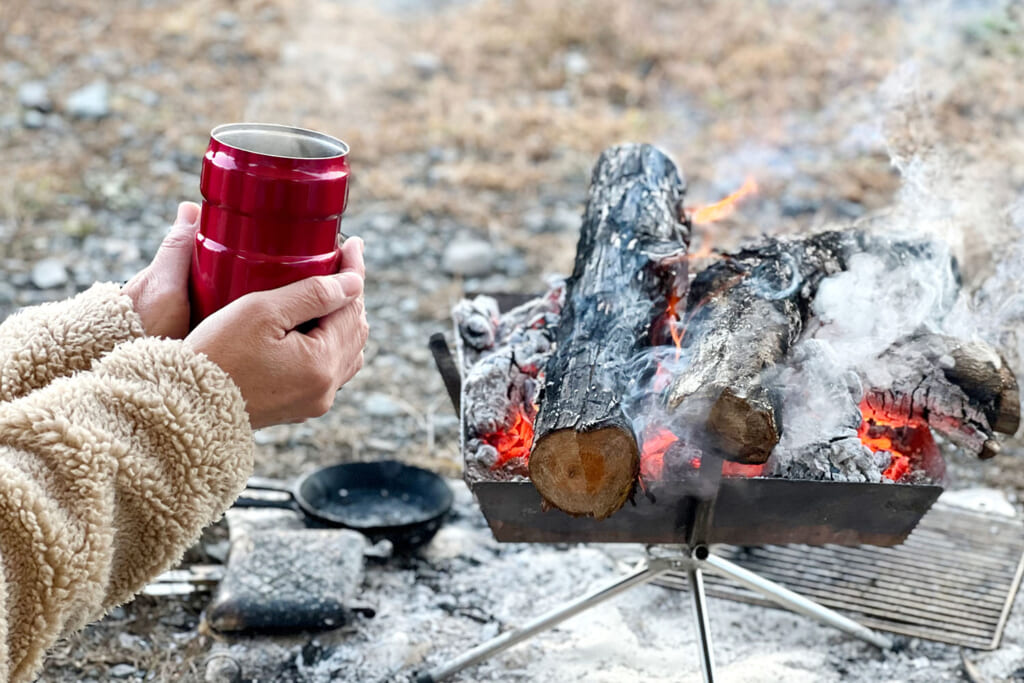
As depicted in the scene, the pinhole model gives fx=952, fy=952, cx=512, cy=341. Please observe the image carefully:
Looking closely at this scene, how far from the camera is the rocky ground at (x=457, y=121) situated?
13.5 ft

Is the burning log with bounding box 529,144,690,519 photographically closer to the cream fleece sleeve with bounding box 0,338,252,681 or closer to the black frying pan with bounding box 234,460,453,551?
the cream fleece sleeve with bounding box 0,338,252,681

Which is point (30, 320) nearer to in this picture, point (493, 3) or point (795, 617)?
point (795, 617)

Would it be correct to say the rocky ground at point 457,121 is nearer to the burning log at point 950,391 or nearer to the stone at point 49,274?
the stone at point 49,274

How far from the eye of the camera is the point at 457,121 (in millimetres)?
6090

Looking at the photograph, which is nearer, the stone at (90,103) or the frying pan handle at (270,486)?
the frying pan handle at (270,486)

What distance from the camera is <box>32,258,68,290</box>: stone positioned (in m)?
4.20

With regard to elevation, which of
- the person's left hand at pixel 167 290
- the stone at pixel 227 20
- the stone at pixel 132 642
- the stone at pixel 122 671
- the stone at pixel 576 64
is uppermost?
the stone at pixel 576 64

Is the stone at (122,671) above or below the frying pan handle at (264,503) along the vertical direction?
below

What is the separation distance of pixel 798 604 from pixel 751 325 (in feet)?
2.83

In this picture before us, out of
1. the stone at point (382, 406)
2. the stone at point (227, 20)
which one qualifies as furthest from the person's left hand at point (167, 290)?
the stone at point (227, 20)

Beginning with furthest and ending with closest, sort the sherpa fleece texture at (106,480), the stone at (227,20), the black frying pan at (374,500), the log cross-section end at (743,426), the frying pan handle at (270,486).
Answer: the stone at (227,20) → the frying pan handle at (270,486) → the black frying pan at (374,500) → the log cross-section end at (743,426) → the sherpa fleece texture at (106,480)

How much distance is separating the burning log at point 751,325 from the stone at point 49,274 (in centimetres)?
315

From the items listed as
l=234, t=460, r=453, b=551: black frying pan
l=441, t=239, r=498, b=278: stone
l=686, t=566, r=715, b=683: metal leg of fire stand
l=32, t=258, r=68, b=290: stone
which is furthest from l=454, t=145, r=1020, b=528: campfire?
l=32, t=258, r=68, b=290: stone

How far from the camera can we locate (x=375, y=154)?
19.1 ft
